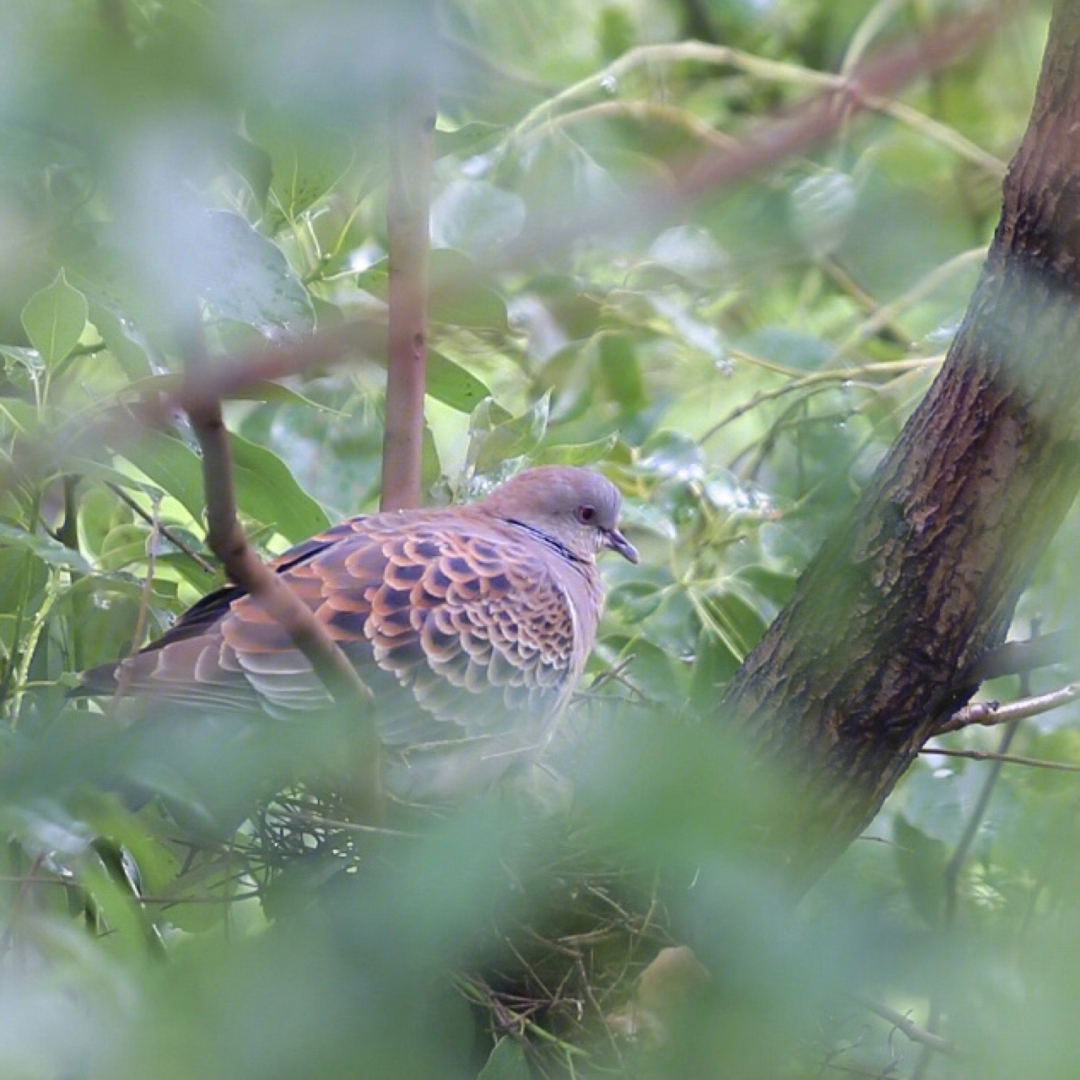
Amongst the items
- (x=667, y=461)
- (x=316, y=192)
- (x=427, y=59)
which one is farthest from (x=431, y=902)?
(x=667, y=461)

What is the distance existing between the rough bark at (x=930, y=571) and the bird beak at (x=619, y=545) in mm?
785

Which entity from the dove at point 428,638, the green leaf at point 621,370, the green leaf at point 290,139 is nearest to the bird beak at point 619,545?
the green leaf at point 621,370

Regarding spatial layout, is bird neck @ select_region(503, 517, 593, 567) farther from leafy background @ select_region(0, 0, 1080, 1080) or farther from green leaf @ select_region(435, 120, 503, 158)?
leafy background @ select_region(0, 0, 1080, 1080)

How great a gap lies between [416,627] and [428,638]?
20mm

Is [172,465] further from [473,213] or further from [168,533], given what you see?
[473,213]

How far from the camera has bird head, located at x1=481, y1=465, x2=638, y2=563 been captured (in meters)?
2.01

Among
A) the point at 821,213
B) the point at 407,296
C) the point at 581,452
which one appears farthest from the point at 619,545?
the point at 821,213

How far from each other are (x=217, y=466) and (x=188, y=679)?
67 centimetres

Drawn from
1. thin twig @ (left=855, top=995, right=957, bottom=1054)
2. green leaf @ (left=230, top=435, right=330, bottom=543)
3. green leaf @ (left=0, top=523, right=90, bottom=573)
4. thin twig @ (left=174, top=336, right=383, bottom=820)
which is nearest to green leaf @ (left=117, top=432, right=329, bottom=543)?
green leaf @ (left=230, top=435, right=330, bottom=543)

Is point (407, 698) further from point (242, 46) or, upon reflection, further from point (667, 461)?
point (242, 46)

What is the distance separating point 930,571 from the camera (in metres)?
1.21

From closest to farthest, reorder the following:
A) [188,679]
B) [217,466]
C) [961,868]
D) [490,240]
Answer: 1. [217,466]
2. [961,868]
3. [188,679]
4. [490,240]

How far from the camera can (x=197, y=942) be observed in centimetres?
43

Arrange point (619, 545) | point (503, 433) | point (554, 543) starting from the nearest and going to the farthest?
point (503, 433) < point (554, 543) < point (619, 545)
